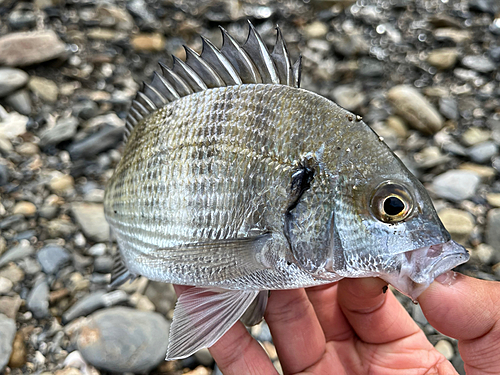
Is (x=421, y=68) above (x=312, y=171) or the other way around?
the other way around

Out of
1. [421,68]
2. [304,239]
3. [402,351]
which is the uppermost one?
[304,239]

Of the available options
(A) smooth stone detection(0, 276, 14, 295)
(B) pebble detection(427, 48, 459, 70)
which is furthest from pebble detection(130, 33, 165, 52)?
(B) pebble detection(427, 48, 459, 70)

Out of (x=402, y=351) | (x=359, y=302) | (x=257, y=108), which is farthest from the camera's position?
(x=402, y=351)

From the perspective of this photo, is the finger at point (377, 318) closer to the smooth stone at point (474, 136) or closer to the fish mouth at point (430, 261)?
the fish mouth at point (430, 261)

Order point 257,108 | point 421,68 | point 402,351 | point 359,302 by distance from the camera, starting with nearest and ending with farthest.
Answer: point 257,108
point 359,302
point 402,351
point 421,68

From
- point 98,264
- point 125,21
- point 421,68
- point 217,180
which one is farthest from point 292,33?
point 217,180

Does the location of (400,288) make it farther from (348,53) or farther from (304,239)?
(348,53)

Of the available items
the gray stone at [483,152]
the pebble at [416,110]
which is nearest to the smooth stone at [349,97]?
the pebble at [416,110]

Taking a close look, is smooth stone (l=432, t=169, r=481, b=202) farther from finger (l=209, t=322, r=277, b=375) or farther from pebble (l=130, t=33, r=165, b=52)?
pebble (l=130, t=33, r=165, b=52)
